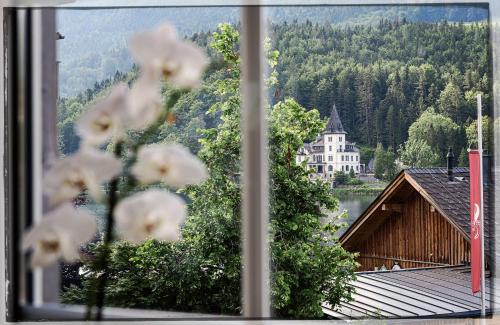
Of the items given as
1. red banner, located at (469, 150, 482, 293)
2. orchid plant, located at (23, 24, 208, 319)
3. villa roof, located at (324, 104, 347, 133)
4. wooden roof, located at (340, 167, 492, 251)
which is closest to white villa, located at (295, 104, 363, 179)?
villa roof, located at (324, 104, 347, 133)

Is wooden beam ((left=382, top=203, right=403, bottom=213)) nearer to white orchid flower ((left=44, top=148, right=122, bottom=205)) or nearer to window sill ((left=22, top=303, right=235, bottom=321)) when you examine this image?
window sill ((left=22, top=303, right=235, bottom=321))

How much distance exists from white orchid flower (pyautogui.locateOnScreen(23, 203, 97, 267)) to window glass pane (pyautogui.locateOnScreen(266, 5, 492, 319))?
1826 mm

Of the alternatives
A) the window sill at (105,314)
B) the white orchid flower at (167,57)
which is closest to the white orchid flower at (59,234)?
the white orchid flower at (167,57)

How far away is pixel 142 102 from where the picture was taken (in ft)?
1.70

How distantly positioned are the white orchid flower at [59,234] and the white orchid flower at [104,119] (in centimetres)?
6

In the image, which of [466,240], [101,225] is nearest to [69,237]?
[466,240]

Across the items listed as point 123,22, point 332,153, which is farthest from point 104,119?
point 123,22

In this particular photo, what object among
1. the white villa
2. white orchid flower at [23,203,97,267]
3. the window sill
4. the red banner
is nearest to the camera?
white orchid flower at [23,203,97,267]

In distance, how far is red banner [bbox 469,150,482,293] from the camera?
2.13 metres

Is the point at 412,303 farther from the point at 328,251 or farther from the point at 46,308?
the point at 46,308

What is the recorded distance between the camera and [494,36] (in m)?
2.16

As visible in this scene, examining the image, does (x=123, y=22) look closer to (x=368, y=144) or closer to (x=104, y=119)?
(x=368, y=144)

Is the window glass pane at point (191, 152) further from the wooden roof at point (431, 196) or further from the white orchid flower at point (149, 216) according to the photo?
the white orchid flower at point (149, 216)

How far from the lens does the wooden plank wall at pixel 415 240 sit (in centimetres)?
218
